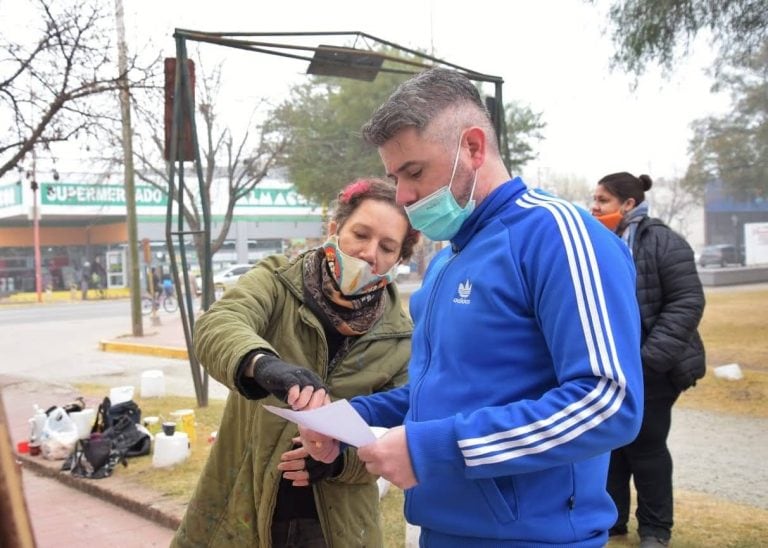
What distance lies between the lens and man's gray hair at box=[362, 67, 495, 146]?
162 cm

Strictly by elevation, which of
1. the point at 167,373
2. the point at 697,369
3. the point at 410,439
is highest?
the point at 410,439

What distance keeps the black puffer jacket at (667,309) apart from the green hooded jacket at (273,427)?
2013 mm

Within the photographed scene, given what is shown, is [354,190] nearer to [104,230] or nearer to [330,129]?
[330,129]

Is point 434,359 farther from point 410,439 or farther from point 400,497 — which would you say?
point 400,497

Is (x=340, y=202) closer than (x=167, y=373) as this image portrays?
Yes

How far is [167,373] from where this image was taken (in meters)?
12.6

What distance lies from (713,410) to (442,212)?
7859mm

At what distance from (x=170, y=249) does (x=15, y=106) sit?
7.74 feet

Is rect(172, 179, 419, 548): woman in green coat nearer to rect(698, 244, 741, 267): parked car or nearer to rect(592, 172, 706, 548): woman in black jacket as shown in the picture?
rect(592, 172, 706, 548): woman in black jacket

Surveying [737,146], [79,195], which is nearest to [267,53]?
[737,146]

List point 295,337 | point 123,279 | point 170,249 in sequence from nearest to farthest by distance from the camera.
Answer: point 295,337
point 170,249
point 123,279

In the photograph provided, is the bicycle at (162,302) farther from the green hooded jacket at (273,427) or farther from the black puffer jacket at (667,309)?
the green hooded jacket at (273,427)

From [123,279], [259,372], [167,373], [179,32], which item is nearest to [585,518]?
[259,372]

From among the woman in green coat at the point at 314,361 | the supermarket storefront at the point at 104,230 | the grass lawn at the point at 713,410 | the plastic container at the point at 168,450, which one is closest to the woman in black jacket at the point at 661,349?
the grass lawn at the point at 713,410
